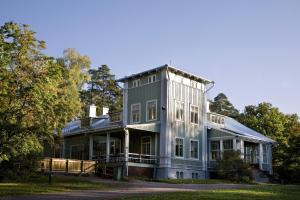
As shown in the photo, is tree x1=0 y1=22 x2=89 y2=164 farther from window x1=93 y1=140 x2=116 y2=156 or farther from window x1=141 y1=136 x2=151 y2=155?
window x1=93 y1=140 x2=116 y2=156

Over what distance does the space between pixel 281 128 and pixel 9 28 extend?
39.1 metres

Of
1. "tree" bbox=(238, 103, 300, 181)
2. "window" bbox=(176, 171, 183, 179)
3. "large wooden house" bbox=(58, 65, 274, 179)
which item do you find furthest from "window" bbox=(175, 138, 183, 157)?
"tree" bbox=(238, 103, 300, 181)

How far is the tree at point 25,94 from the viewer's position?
20781 mm

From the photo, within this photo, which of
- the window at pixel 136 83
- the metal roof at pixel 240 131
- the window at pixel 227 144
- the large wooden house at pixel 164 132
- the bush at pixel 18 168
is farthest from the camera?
the metal roof at pixel 240 131

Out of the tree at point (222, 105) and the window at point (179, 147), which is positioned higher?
the tree at point (222, 105)

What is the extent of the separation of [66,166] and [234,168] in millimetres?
12298

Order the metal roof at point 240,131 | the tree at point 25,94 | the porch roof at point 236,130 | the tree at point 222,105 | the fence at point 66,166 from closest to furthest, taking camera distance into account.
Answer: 1. the tree at point 25,94
2. the fence at point 66,166
3. the porch roof at point 236,130
4. the metal roof at point 240,131
5. the tree at point 222,105

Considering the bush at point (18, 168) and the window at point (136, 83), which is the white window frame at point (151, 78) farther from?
the bush at point (18, 168)

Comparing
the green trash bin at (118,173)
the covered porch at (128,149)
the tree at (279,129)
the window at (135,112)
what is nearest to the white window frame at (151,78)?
the window at (135,112)

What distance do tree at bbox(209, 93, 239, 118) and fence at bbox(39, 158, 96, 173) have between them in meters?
63.1

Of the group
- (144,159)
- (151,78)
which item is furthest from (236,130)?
(144,159)

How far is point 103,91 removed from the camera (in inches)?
2879

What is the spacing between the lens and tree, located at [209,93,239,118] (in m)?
94.2

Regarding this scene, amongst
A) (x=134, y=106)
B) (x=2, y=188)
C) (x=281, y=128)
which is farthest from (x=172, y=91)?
(x=281, y=128)
